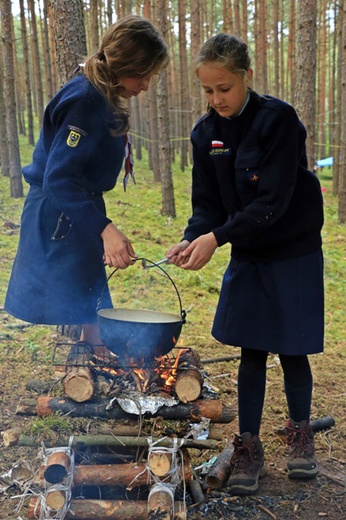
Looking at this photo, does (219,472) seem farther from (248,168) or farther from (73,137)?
(73,137)

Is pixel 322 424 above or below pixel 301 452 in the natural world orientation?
below

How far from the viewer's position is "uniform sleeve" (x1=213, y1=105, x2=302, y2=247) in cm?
217

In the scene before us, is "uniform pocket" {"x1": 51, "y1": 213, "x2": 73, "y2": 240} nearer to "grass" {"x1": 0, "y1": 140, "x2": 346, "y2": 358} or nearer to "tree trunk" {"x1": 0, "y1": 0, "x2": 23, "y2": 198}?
"grass" {"x1": 0, "y1": 140, "x2": 346, "y2": 358}

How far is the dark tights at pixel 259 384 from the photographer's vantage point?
8.11ft

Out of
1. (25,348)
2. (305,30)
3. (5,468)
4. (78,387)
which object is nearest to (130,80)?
(78,387)

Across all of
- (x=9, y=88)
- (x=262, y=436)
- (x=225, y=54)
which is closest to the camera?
(x=225, y=54)

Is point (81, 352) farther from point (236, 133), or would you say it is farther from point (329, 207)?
point (329, 207)

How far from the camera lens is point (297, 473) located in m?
2.54

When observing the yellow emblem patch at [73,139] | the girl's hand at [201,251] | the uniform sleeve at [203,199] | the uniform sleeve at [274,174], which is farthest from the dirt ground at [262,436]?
the yellow emblem patch at [73,139]

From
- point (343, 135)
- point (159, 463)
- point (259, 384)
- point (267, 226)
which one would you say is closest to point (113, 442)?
point (159, 463)

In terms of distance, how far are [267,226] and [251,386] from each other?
0.81 metres

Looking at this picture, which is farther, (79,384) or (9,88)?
(9,88)

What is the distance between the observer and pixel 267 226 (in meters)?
2.20

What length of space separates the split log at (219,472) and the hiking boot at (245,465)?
0.13 feet
